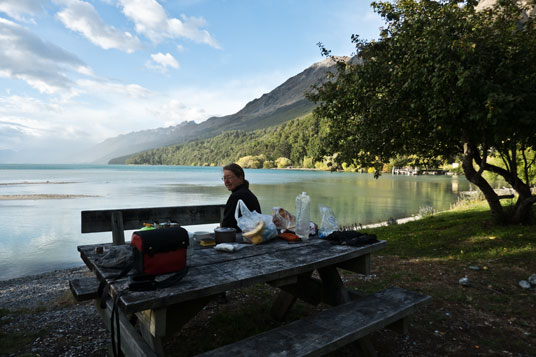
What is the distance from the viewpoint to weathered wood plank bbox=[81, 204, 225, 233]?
16.4ft

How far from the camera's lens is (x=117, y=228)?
16.3ft

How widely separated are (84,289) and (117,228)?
1.91m

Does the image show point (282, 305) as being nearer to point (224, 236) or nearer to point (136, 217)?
point (224, 236)

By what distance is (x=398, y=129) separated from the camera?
8.75 meters

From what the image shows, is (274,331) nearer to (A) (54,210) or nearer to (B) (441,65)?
(B) (441,65)

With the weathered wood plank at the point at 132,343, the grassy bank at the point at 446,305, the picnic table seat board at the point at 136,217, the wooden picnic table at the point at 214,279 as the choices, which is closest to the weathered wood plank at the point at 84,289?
the wooden picnic table at the point at 214,279

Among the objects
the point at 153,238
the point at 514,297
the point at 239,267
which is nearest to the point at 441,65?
the point at 514,297

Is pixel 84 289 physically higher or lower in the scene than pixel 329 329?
higher

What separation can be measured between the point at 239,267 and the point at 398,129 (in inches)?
290

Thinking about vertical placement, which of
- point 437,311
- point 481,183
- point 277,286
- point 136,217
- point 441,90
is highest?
point 441,90

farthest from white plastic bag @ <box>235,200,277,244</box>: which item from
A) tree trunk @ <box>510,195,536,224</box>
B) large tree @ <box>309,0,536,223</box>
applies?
tree trunk @ <box>510,195,536,224</box>

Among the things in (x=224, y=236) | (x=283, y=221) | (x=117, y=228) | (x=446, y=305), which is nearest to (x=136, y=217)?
(x=117, y=228)

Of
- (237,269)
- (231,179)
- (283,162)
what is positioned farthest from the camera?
(283,162)

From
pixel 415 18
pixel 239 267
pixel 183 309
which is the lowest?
pixel 183 309
